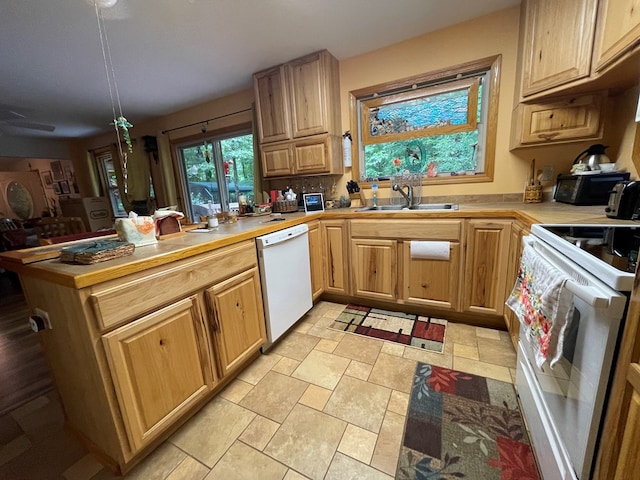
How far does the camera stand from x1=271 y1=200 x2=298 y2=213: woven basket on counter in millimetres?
2488

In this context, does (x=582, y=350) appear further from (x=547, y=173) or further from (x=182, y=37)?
(x=182, y=37)

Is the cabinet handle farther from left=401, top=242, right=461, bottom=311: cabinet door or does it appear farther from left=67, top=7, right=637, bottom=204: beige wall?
left=401, top=242, right=461, bottom=311: cabinet door

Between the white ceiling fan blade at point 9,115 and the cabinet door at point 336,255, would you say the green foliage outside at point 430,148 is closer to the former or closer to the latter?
the cabinet door at point 336,255

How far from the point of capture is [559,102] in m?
1.69

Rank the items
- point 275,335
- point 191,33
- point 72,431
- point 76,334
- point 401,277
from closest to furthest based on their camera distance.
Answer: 1. point 76,334
2. point 72,431
3. point 275,335
4. point 191,33
5. point 401,277

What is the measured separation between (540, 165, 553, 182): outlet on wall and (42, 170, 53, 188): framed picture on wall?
815cm

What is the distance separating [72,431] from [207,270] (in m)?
1.03

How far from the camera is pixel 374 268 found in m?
2.19

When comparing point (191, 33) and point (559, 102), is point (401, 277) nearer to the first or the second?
point (559, 102)

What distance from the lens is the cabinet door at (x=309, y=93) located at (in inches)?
92.5

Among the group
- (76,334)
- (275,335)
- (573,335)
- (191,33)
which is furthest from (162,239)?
(573,335)

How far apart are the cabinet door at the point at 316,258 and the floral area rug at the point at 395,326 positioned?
323mm

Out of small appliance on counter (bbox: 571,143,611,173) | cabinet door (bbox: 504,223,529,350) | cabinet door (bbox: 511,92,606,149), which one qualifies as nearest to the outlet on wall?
small appliance on counter (bbox: 571,143,611,173)

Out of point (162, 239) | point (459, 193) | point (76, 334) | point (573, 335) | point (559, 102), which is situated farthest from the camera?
point (459, 193)
